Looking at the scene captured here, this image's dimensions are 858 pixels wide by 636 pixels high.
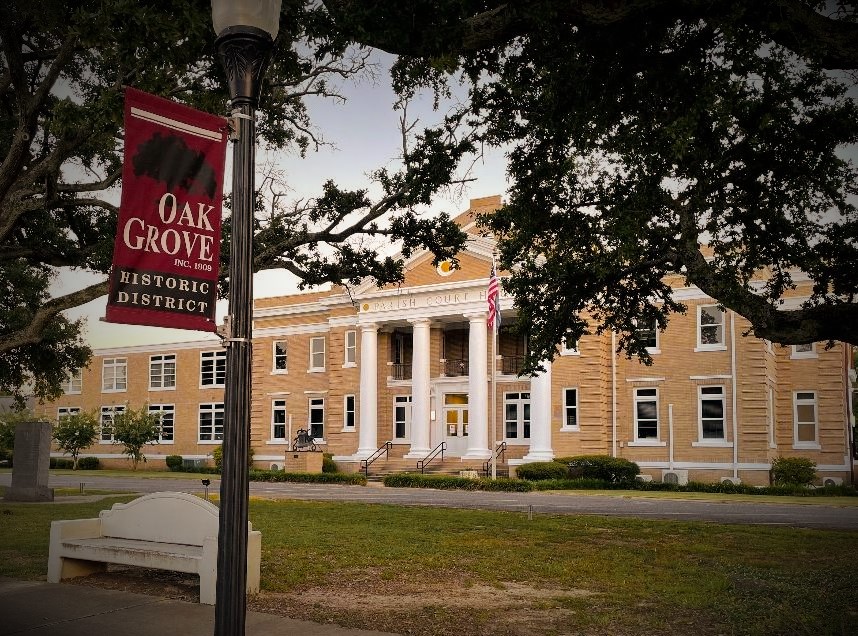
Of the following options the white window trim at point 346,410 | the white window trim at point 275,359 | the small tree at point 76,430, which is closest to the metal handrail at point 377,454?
the white window trim at point 346,410

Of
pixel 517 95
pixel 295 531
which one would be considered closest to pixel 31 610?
pixel 295 531

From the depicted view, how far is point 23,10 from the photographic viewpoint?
13.9 m

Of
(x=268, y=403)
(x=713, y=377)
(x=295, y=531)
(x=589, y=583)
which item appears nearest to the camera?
(x=589, y=583)

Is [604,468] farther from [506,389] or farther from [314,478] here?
[314,478]

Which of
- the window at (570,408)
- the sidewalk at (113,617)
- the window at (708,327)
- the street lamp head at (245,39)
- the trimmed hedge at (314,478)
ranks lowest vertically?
the trimmed hedge at (314,478)

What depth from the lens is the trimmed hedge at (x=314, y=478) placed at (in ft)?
116

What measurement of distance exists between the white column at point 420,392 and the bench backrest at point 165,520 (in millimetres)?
30363

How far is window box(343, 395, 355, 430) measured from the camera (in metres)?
45.2

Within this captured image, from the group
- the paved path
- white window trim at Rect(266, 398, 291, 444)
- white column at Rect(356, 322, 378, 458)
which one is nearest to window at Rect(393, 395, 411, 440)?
white column at Rect(356, 322, 378, 458)

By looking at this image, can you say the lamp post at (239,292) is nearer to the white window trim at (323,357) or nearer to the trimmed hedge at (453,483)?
the trimmed hedge at (453,483)

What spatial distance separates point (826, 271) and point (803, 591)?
6039 millimetres

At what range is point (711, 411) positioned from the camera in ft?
116

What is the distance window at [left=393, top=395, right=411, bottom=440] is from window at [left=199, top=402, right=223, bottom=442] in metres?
13.7

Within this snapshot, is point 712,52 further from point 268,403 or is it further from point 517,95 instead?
point 268,403
